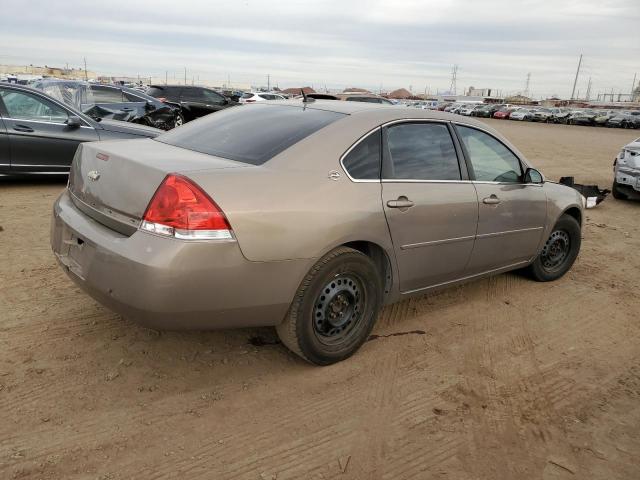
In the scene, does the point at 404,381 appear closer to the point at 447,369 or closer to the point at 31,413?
the point at 447,369

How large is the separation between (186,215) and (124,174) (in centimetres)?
54

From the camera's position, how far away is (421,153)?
368cm

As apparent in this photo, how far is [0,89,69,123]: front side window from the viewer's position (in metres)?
7.34

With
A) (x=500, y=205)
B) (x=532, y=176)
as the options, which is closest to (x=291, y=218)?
(x=500, y=205)

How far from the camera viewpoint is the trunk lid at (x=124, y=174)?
2.72m

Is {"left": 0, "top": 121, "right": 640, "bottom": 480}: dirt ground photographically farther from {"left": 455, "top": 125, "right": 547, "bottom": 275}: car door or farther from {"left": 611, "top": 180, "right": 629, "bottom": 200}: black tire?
{"left": 611, "top": 180, "right": 629, "bottom": 200}: black tire

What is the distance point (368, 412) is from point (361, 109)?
195 cm

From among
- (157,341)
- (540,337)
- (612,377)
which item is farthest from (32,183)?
(612,377)

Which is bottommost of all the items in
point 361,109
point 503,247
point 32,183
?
point 32,183

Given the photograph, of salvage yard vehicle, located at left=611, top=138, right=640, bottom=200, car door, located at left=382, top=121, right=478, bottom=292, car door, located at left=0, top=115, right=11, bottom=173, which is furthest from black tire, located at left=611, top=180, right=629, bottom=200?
car door, located at left=0, top=115, right=11, bottom=173

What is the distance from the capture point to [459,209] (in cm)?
376

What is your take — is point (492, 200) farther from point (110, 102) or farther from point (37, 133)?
point (110, 102)

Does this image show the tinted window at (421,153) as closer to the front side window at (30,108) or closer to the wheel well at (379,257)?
the wheel well at (379,257)

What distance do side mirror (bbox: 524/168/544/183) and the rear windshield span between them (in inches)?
75.3
